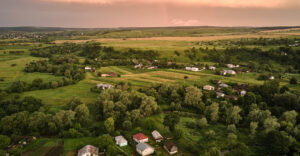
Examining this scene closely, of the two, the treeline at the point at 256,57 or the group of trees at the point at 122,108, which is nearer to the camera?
the group of trees at the point at 122,108

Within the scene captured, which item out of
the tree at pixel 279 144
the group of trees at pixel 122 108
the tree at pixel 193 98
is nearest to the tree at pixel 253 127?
the tree at pixel 279 144

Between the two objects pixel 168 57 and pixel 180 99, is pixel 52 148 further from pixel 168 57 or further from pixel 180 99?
pixel 168 57

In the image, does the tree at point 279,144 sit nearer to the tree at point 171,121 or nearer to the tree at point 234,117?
the tree at point 234,117

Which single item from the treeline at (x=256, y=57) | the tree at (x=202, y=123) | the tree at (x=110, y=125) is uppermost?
the treeline at (x=256, y=57)

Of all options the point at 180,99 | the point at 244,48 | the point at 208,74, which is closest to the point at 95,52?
the point at 208,74

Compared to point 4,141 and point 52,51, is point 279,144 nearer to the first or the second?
point 4,141
